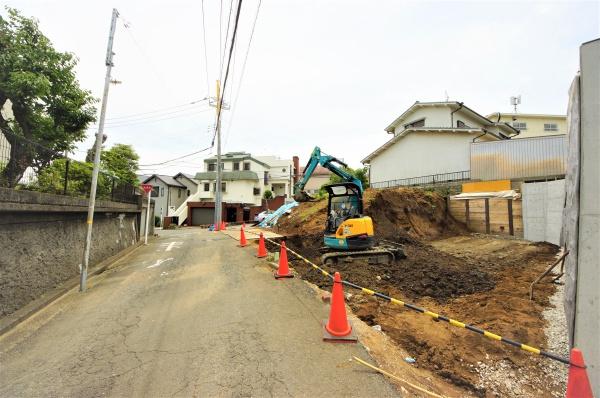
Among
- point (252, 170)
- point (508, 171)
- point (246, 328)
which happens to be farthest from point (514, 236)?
point (252, 170)

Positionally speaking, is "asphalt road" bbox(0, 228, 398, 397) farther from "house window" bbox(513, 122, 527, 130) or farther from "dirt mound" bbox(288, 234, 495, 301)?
"house window" bbox(513, 122, 527, 130)

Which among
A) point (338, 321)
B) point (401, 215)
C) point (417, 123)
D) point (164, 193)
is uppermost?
point (417, 123)

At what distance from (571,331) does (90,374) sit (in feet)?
18.2

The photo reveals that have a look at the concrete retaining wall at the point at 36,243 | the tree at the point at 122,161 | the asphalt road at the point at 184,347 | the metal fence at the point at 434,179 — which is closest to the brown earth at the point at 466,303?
the asphalt road at the point at 184,347

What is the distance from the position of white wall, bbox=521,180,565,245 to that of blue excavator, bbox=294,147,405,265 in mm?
7431

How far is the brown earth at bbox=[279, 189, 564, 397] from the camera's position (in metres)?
3.88

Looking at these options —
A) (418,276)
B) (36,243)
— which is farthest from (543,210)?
(36,243)

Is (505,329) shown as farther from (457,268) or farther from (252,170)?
(252,170)

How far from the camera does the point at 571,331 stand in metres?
3.18

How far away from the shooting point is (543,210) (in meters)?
13.4

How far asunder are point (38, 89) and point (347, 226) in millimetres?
11096

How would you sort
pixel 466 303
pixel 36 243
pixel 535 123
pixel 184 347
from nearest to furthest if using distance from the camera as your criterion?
pixel 184 347 < pixel 36 243 < pixel 466 303 < pixel 535 123

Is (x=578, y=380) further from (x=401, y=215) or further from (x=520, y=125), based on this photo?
(x=520, y=125)

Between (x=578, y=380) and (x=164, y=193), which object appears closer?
(x=578, y=380)
